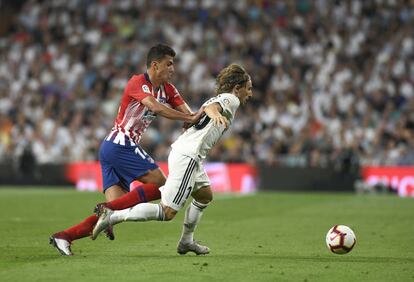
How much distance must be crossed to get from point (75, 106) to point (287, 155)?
6.95 meters

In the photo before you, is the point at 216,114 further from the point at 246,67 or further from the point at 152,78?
the point at 246,67

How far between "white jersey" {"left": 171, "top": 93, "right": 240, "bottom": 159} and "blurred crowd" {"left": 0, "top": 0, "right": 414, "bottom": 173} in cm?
1525

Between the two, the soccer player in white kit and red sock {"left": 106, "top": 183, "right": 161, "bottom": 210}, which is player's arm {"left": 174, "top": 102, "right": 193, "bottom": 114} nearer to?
the soccer player in white kit

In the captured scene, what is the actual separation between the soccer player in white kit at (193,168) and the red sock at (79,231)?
1.17ft

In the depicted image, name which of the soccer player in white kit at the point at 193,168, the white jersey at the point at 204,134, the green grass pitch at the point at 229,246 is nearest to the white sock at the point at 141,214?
the soccer player in white kit at the point at 193,168

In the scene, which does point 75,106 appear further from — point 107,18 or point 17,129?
point 107,18

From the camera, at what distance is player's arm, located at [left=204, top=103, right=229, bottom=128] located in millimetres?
8932

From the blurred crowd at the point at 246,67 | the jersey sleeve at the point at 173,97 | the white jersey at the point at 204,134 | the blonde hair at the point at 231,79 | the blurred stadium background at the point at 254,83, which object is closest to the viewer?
the white jersey at the point at 204,134

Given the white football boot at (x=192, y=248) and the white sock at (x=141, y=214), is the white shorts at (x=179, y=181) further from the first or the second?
the white football boot at (x=192, y=248)

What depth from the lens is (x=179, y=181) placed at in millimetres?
9219

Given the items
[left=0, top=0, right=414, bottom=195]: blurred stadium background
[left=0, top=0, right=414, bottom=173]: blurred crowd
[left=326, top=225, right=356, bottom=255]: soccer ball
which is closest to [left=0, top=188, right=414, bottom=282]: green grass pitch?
[left=326, top=225, right=356, bottom=255]: soccer ball

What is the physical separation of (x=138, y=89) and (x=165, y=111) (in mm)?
457

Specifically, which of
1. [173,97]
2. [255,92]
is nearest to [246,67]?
[255,92]

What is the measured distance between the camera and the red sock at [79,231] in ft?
31.2
